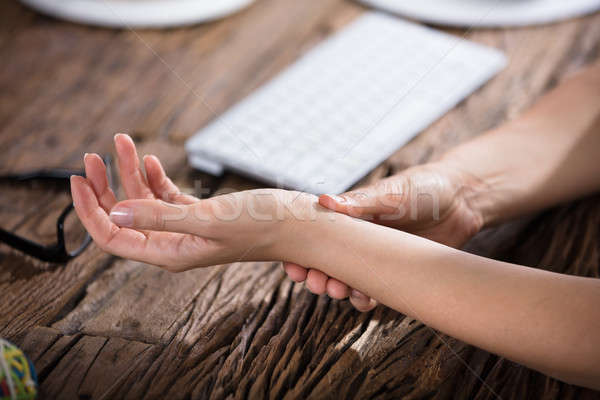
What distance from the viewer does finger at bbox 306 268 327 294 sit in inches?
23.9

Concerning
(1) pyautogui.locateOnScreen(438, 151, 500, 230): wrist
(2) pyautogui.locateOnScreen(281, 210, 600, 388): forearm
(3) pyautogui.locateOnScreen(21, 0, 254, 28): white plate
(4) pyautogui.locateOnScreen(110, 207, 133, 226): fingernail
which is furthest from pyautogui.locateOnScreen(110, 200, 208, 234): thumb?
(3) pyautogui.locateOnScreen(21, 0, 254, 28): white plate

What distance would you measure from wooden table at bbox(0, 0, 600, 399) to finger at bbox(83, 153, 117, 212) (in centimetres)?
7

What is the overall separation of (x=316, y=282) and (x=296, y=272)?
3 cm

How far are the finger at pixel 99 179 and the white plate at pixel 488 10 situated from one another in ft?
2.22

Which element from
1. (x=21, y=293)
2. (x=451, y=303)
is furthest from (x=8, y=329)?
(x=451, y=303)

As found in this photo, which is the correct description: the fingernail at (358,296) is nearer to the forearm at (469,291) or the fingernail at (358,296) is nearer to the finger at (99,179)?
the forearm at (469,291)

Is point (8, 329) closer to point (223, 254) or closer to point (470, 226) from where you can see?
point (223, 254)

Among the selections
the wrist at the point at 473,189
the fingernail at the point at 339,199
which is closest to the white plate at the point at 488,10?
the wrist at the point at 473,189

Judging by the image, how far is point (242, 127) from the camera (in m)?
0.80

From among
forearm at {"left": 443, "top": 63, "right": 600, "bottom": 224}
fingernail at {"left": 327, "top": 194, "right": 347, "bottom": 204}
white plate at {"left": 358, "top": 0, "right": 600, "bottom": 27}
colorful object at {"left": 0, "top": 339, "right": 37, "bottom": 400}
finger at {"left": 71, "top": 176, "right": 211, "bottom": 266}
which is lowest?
colorful object at {"left": 0, "top": 339, "right": 37, "bottom": 400}

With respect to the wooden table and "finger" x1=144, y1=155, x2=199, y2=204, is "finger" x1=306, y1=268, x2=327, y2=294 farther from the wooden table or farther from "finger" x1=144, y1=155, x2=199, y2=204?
"finger" x1=144, y1=155, x2=199, y2=204

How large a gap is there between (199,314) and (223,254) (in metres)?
0.06

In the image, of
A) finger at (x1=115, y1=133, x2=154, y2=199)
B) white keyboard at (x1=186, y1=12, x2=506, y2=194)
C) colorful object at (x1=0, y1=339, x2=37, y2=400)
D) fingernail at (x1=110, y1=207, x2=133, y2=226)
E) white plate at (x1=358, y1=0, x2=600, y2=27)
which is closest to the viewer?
colorful object at (x1=0, y1=339, x2=37, y2=400)

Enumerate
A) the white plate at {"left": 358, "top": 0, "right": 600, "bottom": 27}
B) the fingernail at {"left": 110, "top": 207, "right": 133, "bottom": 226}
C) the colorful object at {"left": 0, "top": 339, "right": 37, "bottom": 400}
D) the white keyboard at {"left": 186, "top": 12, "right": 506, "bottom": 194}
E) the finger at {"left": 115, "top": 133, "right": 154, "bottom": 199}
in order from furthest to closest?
the white plate at {"left": 358, "top": 0, "right": 600, "bottom": 27} < the white keyboard at {"left": 186, "top": 12, "right": 506, "bottom": 194} < the finger at {"left": 115, "top": 133, "right": 154, "bottom": 199} < the fingernail at {"left": 110, "top": 207, "right": 133, "bottom": 226} < the colorful object at {"left": 0, "top": 339, "right": 37, "bottom": 400}
